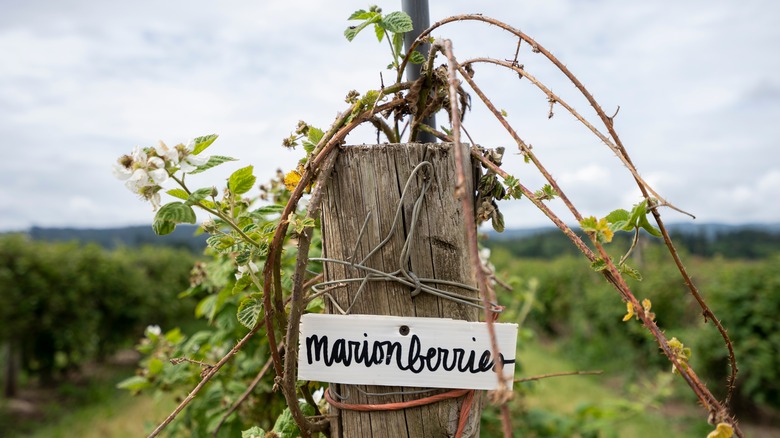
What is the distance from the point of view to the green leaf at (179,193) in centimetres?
103

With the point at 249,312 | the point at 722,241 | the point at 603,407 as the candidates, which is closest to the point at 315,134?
the point at 249,312

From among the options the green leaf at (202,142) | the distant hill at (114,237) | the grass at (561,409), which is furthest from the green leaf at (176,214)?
the distant hill at (114,237)

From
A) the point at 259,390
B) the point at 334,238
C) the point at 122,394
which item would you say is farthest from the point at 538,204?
the point at 122,394

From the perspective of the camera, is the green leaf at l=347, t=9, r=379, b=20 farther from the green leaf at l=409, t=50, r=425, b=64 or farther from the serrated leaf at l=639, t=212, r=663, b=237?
the serrated leaf at l=639, t=212, r=663, b=237

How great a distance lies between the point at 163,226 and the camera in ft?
3.20

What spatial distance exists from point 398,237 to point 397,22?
48 centimetres

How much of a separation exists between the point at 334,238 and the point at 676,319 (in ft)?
25.5

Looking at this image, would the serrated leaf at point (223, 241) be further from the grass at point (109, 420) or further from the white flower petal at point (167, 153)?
the grass at point (109, 420)

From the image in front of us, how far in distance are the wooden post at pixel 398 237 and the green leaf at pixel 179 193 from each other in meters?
0.29

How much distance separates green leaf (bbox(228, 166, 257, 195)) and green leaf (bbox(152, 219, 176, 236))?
0.56 feet

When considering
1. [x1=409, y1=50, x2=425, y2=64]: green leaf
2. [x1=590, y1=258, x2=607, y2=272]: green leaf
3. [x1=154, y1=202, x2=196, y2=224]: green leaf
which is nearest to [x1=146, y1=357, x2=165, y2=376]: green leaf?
[x1=154, y1=202, x2=196, y2=224]: green leaf

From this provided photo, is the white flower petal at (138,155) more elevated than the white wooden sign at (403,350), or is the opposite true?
the white flower petal at (138,155)

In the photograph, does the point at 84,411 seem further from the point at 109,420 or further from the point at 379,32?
the point at 379,32

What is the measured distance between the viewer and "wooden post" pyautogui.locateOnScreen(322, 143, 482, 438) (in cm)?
107
